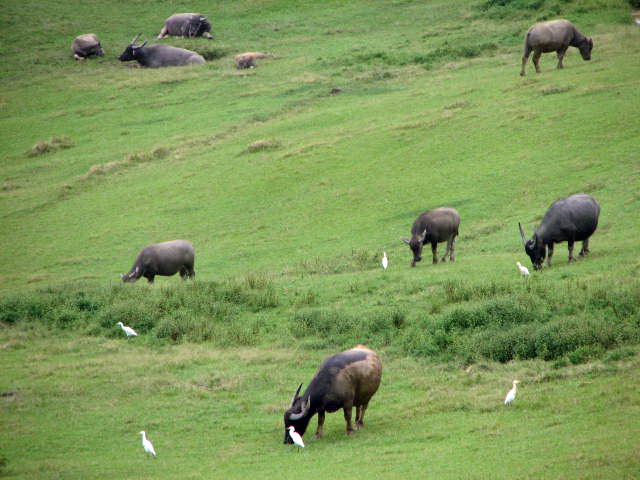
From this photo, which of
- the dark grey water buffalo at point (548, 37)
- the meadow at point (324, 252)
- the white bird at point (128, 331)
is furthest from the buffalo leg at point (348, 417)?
the dark grey water buffalo at point (548, 37)

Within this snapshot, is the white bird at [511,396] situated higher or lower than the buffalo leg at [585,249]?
higher

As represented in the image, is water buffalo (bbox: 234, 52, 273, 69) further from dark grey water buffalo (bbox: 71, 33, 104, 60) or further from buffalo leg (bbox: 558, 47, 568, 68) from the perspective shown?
buffalo leg (bbox: 558, 47, 568, 68)

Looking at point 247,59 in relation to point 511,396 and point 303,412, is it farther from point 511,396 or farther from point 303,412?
point 511,396

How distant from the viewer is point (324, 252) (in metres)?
28.8

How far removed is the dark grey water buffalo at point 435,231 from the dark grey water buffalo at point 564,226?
3104mm

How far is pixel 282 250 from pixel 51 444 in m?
15.1

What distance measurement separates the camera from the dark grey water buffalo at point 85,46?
6188cm

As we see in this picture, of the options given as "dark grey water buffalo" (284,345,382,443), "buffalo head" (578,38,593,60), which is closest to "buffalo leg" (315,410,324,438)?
"dark grey water buffalo" (284,345,382,443)

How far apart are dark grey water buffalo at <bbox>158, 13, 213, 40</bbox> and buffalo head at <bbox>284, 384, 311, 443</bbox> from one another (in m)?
54.6

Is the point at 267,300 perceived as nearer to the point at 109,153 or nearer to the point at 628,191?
the point at 628,191

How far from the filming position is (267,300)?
2356 centimetres

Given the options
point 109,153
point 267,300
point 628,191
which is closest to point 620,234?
point 628,191

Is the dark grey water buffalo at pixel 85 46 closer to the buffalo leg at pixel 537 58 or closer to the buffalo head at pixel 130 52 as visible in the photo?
the buffalo head at pixel 130 52

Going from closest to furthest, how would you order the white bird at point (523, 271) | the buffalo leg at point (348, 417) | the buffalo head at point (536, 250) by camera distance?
the buffalo leg at point (348, 417) → the white bird at point (523, 271) → the buffalo head at point (536, 250)
